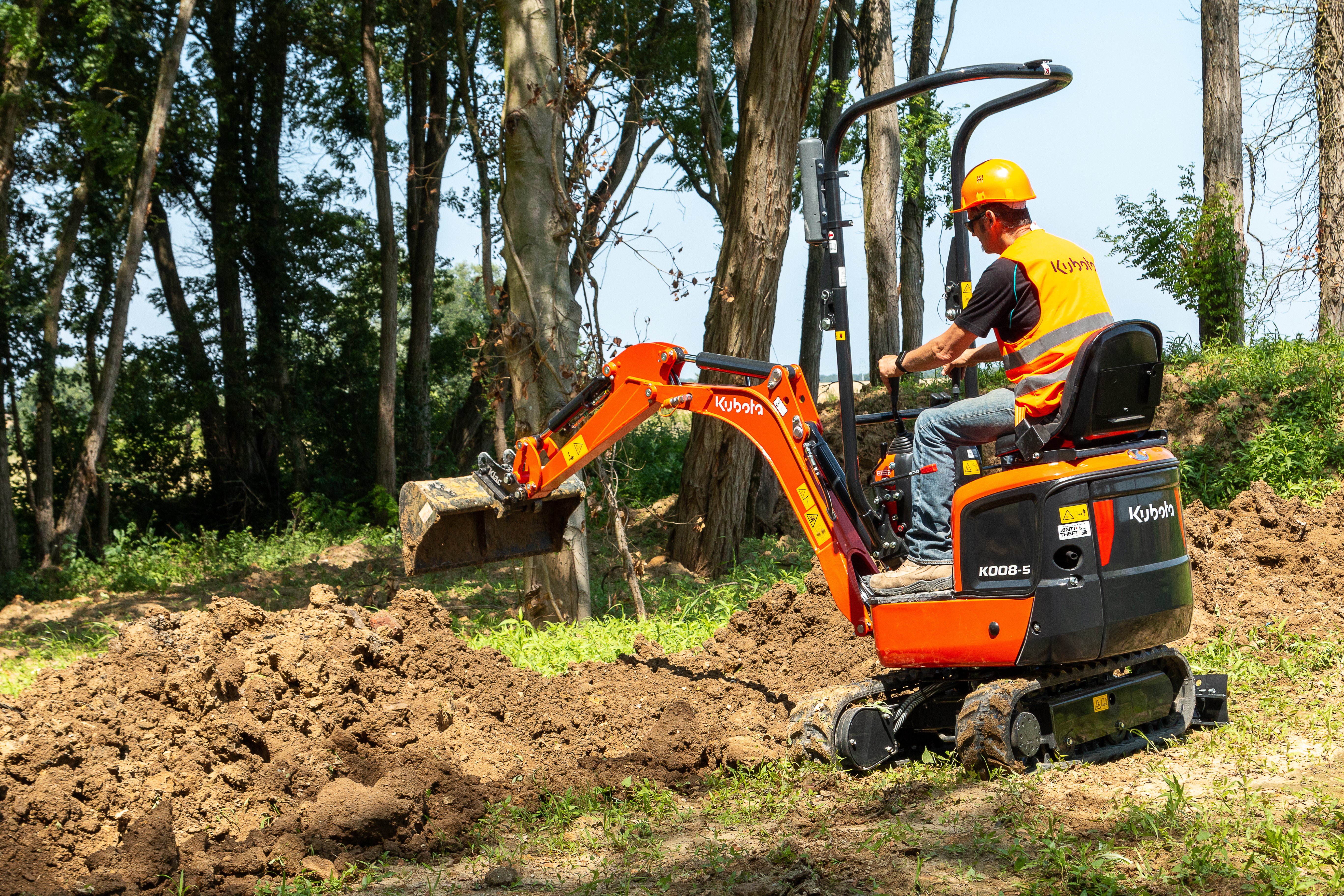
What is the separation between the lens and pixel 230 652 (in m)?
5.41

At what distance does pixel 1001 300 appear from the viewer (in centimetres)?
443

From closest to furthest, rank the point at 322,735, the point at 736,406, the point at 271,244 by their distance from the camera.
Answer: the point at 322,735 → the point at 736,406 → the point at 271,244

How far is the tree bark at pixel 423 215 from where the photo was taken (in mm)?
18953

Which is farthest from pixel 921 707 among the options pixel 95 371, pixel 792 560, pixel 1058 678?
pixel 95 371

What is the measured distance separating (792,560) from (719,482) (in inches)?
41.9

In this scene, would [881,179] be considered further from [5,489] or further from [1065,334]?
[5,489]

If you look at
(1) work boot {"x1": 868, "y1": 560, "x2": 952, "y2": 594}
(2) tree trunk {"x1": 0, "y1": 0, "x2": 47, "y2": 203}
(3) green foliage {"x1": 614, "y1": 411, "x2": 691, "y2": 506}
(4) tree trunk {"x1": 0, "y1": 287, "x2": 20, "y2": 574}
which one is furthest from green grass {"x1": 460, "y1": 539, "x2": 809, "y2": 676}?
(2) tree trunk {"x1": 0, "y1": 0, "x2": 47, "y2": 203}

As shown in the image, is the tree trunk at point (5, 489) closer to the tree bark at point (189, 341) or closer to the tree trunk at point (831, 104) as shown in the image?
the tree bark at point (189, 341)

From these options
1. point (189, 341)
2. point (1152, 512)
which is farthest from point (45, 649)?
point (189, 341)

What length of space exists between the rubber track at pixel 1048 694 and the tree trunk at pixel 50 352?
47.9 ft

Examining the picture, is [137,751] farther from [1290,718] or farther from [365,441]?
[365,441]

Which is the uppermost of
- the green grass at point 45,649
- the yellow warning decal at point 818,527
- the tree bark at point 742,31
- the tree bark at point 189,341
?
the tree bark at point 742,31

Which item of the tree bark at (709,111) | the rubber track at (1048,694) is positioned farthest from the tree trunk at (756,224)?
the rubber track at (1048,694)

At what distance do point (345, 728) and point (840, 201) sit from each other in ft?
10.9
